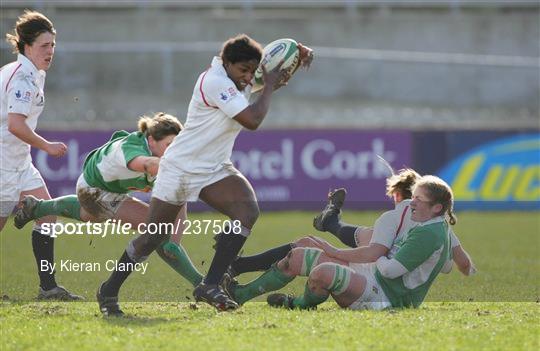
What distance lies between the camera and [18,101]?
8.29 m

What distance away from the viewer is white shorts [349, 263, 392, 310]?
746 cm

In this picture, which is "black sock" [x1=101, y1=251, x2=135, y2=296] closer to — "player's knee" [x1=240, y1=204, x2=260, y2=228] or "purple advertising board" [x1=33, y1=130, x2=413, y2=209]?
"player's knee" [x1=240, y1=204, x2=260, y2=228]

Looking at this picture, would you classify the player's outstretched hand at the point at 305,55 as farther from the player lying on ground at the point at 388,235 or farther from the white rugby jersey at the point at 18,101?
the white rugby jersey at the point at 18,101

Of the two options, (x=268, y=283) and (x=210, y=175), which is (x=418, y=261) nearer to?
(x=268, y=283)

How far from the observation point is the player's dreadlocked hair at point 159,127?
26.4 ft

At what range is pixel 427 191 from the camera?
24.1 feet

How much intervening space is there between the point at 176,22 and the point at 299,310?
19.2 meters

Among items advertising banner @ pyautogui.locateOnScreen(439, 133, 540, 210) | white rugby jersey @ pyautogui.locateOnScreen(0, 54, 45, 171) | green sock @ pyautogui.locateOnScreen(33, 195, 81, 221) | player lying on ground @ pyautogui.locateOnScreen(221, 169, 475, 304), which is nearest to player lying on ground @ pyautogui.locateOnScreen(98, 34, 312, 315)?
player lying on ground @ pyautogui.locateOnScreen(221, 169, 475, 304)

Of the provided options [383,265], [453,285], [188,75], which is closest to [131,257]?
[383,265]

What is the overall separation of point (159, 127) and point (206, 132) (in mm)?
756

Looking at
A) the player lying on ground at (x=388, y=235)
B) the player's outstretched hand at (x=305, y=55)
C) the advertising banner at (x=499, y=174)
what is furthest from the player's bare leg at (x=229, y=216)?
the advertising banner at (x=499, y=174)

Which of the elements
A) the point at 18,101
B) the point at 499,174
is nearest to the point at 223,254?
the point at 18,101

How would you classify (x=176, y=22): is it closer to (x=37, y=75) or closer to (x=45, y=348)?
(x=37, y=75)

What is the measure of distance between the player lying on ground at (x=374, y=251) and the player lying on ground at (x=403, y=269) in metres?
0.08
